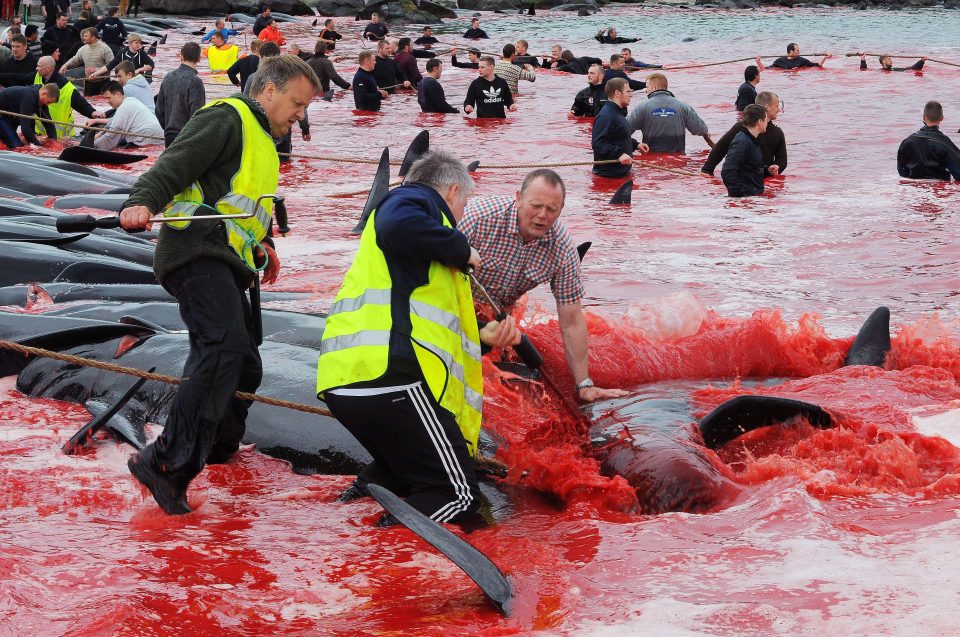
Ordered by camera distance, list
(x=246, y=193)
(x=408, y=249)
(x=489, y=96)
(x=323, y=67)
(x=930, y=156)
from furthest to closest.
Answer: (x=323, y=67), (x=489, y=96), (x=930, y=156), (x=246, y=193), (x=408, y=249)

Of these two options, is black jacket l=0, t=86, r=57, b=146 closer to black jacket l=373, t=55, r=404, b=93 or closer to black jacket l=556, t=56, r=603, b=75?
black jacket l=373, t=55, r=404, b=93

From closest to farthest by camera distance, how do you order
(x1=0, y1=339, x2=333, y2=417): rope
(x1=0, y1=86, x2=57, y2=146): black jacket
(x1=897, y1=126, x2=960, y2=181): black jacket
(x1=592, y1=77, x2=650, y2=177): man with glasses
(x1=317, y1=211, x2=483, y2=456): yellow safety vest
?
1. (x1=317, y1=211, x2=483, y2=456): yellow safety vest
2. (x1=0, y1=339, x2=333, y2=417): rope
3. (x1=897, y1=126, x2=960, y2=181): black jacket
4. (x1=592, y1=77, x2=650, y2=177): man with glasses
5. (x1=0, y1=86, x2=57, y2=146): black jacket

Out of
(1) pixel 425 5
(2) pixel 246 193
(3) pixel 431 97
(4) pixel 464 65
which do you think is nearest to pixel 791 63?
(4) pixel 464 65

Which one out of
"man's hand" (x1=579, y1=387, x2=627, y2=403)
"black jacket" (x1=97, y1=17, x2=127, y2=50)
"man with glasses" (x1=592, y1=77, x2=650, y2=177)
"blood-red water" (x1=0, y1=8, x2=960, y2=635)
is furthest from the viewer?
"black jacket" (x1=97, y1=17, x2=127, y2=50)

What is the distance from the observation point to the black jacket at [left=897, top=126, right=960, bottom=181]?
53.2ft

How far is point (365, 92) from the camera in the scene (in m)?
24.8

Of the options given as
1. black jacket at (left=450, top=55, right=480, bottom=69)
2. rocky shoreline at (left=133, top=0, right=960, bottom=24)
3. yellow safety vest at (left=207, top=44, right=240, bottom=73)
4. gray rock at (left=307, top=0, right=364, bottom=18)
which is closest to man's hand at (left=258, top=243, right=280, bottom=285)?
yellow safety vest at (left=207, top=44, right=240, bottom=73)

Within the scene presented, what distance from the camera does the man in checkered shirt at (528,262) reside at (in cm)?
673

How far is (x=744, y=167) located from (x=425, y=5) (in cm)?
4702

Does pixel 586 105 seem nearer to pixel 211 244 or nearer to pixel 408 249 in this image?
pixel 211 244

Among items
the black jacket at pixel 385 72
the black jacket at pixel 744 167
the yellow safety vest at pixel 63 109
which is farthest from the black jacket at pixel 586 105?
the yellow safety vest at pixel 63 109

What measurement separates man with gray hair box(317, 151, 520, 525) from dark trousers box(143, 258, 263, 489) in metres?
0.50

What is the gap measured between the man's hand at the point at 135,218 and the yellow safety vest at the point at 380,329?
2.86 feet

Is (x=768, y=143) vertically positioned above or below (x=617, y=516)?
above
